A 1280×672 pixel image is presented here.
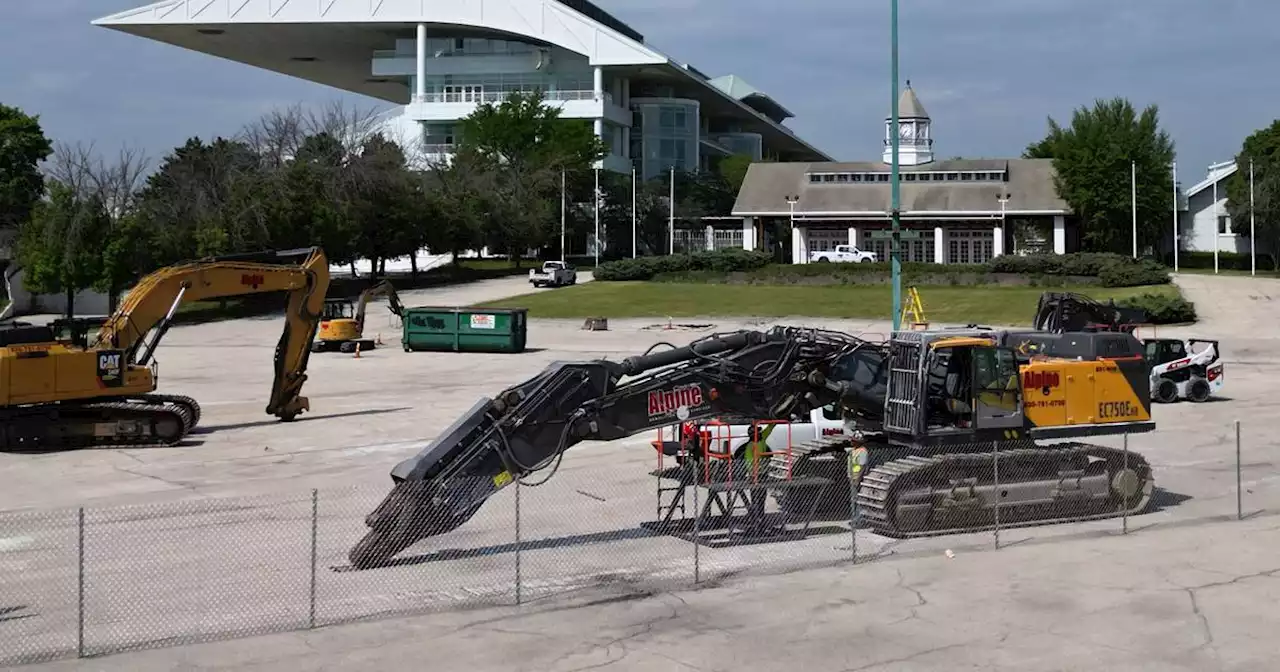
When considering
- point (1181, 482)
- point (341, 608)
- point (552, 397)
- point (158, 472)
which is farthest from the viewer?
point (158, 472)

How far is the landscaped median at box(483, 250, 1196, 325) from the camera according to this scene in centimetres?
7275

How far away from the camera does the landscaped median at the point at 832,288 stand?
7275 cm

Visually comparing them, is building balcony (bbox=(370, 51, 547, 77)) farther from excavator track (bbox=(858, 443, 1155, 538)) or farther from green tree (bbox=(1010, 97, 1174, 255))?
excavator track (bbox=(858, 443, 1155, 538))

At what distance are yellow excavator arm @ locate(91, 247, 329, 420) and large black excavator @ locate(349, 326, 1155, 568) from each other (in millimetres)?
13822

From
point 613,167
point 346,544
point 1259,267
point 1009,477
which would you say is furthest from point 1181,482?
point 613,167

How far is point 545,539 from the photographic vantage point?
1828 centimetres

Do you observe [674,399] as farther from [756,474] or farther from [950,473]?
[950,473]

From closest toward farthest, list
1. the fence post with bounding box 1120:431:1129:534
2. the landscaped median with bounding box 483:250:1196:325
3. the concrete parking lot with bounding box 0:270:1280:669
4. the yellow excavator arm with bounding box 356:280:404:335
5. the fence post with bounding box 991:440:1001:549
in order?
the concrete parking lot with bounding box 0:270:1280:669
the fence post with bounding box 991:440:1001:549
the fence post with bounding box 1120:431:1129:534
the yellow excavator arm with bounding box 356:280:404:335
the landscaped median with bounding box 483:250:1196:325

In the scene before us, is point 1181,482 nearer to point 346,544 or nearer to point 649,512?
point 649,512

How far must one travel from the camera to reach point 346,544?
17969 mm

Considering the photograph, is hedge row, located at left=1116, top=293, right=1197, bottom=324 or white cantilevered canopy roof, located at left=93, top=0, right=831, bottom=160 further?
white cantilevered canopy roof, located at left=93, top=0, right=831, bottom=160

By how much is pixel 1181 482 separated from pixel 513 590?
44.3 ft

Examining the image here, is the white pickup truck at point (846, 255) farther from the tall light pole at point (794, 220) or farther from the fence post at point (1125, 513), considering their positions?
the fence post at point (1125, 513)

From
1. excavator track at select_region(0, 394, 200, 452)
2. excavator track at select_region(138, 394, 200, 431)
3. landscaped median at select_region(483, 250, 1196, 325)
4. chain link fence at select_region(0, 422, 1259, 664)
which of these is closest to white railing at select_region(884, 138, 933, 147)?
landscaped median at select_region(483, 250, 1196, 325)
